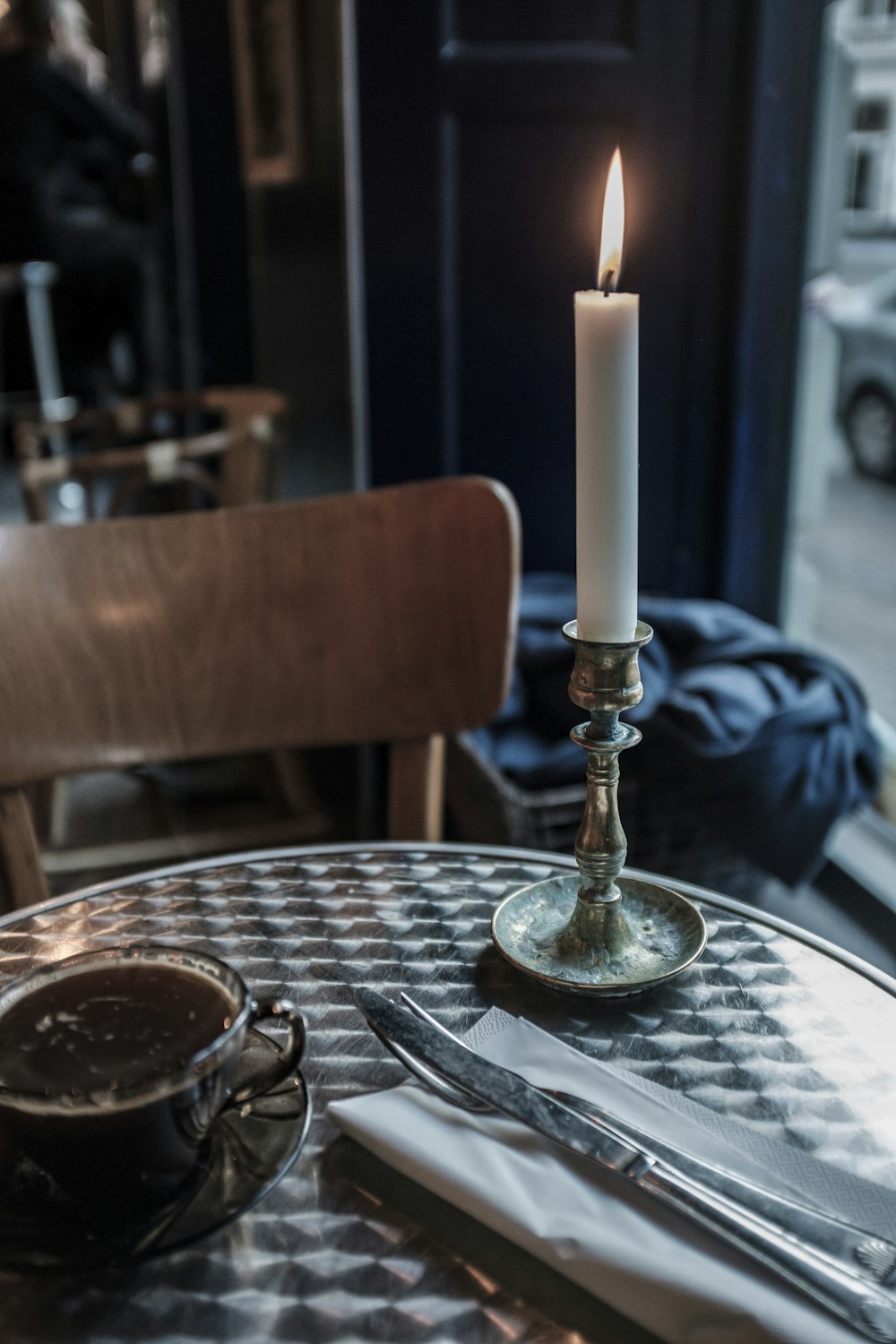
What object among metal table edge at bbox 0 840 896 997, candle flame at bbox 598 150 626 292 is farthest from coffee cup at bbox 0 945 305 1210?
candle flame at bbox 598 150 626 292

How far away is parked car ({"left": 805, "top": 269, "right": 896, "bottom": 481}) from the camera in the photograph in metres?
4.46

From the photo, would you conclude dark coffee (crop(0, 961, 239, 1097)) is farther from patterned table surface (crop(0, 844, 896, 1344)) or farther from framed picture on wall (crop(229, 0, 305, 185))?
framed picture on wall (crop(229, 0, 305, 185))

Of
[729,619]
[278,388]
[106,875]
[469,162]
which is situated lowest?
[106,875]

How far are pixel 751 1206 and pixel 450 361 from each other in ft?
5.50

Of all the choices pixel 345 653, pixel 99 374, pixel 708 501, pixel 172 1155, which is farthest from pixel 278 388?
pixel 99 374

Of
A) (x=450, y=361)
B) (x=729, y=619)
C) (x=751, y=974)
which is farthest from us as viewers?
(x=450, y=361)

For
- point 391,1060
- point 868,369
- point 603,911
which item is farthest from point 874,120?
point 391,1060

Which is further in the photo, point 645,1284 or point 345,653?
point 345,653

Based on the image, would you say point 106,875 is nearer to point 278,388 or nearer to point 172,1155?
point 278,388

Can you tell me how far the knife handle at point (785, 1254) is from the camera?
409 mm

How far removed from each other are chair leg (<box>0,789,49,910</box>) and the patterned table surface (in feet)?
0.88

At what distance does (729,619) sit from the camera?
1809mm

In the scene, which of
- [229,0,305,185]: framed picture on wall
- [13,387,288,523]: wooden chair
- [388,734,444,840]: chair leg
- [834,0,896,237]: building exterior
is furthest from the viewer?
[834,0,896,237]: building exterior

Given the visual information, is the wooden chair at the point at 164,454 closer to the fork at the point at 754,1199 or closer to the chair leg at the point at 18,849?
the chair leg at the point at 18,849
